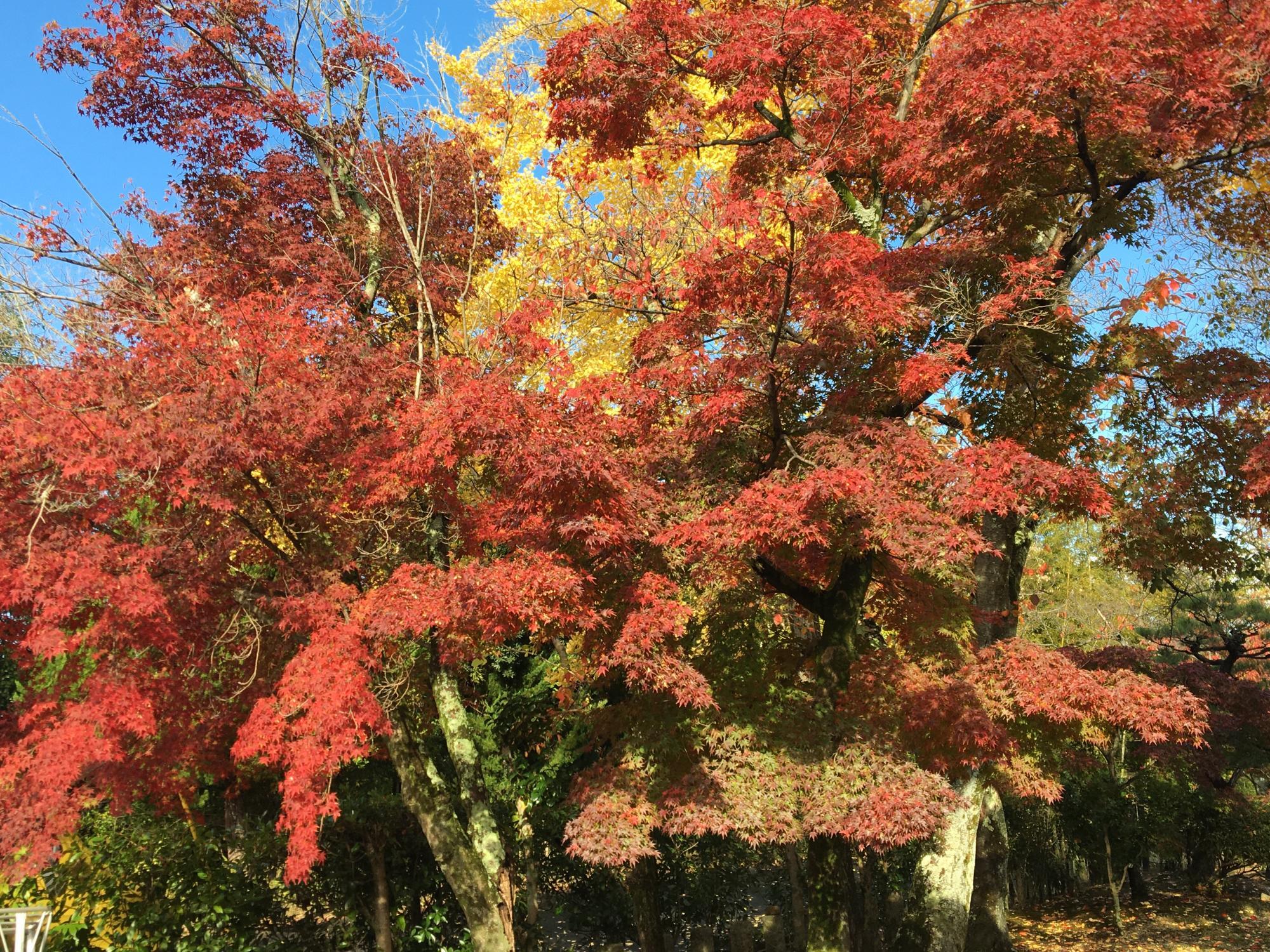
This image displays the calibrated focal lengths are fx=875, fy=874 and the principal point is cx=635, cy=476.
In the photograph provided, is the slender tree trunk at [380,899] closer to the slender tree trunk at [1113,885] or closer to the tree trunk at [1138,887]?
the slender tree trunk at [1113,885]

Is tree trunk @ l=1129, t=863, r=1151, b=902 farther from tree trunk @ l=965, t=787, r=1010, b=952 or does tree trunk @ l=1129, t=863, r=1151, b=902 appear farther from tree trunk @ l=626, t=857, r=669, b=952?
tree trunk @ l=626, t=857, r=669, b=952

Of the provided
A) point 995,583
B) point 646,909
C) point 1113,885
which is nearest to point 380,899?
point 646,909

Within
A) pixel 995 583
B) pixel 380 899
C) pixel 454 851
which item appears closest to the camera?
pixel 454 851

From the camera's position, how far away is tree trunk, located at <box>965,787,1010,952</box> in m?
9.24

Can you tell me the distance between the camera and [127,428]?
18.5 ft

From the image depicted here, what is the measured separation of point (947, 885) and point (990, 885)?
2008mm

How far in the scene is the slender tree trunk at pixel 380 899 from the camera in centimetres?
793

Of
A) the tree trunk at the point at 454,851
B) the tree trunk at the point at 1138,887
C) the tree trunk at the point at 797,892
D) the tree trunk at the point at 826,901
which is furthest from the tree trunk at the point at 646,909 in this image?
the tree trunk at the point at 1138,887

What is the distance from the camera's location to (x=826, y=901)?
22.7 ft

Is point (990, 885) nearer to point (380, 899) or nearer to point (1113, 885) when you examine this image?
point (1113, 885)

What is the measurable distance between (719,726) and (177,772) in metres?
4.30

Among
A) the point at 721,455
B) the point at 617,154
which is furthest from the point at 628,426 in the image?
the point at 617,154

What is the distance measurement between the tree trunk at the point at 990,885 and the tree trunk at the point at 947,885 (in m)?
0.94

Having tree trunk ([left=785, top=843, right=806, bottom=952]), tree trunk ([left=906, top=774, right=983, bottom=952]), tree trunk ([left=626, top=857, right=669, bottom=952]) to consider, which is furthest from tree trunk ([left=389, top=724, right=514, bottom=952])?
tree trunk ([left=906, top=774, right=983, bottom=952])
